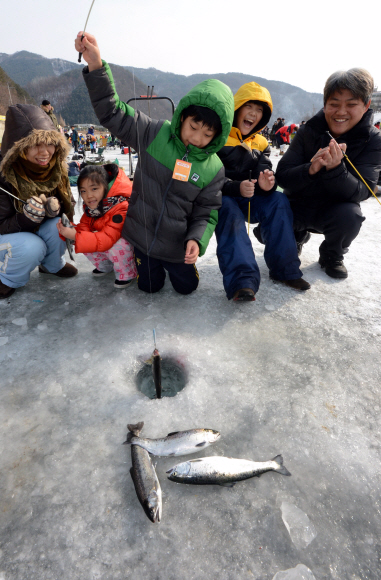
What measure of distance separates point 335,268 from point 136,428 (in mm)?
2762

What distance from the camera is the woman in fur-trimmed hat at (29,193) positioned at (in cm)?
238

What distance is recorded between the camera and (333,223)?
3.10 metres

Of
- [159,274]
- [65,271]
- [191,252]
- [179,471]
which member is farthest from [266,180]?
[179,471]

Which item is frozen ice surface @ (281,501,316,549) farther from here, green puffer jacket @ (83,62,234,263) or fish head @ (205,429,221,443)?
green puffer jacket @ (83,62,234,263)

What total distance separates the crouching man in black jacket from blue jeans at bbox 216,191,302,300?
0.36 metres

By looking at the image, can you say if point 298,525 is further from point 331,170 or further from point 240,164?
point 240,164

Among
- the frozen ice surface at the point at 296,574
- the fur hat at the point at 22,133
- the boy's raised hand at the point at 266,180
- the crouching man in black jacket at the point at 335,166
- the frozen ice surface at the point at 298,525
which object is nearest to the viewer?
the frozen ice surface at the point at 296,574

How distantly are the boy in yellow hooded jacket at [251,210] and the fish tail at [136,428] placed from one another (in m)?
1.43

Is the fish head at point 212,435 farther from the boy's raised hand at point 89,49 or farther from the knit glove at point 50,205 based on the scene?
the boy's raised hand at point 89,49

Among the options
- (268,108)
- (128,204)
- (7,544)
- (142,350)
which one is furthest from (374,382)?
(268,108)

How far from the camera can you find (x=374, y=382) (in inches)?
78.7

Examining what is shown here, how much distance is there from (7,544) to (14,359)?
1.15m

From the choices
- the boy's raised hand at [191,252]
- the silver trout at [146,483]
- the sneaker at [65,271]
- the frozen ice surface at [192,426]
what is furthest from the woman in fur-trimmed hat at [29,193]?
the silver trout at [146,483]

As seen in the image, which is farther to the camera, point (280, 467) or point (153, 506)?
point (280, 467)
